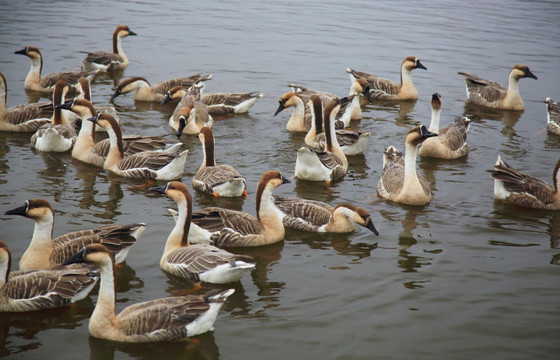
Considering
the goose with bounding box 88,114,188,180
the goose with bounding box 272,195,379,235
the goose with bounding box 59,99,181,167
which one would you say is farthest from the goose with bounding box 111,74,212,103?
the goose with bounding box 272,195,379,235

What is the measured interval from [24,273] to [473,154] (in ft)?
33.5

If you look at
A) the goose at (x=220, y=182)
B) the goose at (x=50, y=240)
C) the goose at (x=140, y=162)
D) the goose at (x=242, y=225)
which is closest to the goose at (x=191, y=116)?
the goose at (x=140, y=162)

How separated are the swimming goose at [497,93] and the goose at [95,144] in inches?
366

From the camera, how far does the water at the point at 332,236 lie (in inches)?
294

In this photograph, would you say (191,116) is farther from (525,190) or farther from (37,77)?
(525,190)

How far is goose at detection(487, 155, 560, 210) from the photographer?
1153 centimetres

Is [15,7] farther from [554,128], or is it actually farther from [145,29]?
[554,128]

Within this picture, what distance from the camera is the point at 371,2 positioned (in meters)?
33.6

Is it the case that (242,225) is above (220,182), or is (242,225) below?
below

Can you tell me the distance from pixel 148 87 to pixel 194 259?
31.8 feet

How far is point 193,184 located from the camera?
39.0 feet

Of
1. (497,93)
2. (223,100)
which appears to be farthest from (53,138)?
(497,93)

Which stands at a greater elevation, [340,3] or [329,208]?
[340,3]

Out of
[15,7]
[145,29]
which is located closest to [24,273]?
[145,29]
